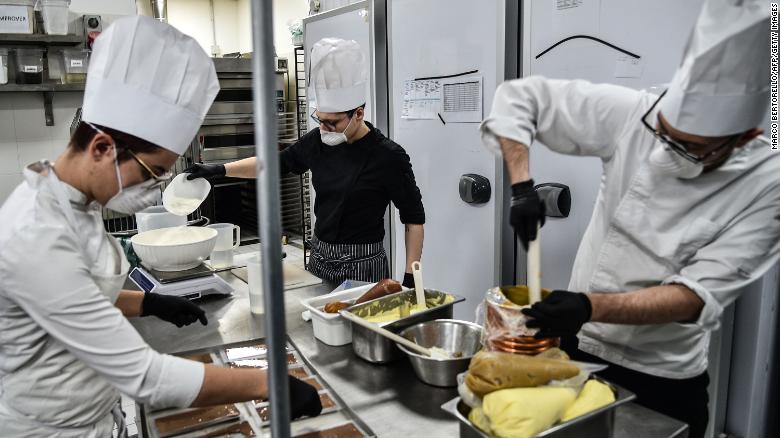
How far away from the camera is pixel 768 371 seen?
2080 mm

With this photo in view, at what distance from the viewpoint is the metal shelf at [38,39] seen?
3986 mm

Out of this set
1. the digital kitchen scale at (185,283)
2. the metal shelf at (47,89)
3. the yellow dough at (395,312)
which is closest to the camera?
the yellow dough at (395,312)

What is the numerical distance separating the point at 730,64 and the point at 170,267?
1.87 metres

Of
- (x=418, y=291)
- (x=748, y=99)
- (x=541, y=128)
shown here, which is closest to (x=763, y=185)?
(x=748, y=99)

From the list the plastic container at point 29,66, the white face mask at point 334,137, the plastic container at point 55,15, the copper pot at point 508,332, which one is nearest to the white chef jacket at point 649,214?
the copper pot at point 508,332

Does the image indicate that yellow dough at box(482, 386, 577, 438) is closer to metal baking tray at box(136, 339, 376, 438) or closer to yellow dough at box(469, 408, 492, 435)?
yellow dough at box(469, 408, 492, 435)

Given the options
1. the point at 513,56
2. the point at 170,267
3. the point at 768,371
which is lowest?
the point at 768,371

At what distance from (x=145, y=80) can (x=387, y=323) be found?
0.83m

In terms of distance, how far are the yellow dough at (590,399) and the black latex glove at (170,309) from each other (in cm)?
112

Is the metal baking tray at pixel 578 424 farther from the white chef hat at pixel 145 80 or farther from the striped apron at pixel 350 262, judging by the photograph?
the striped apron at pixel 350 262

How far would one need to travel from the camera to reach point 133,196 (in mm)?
1254

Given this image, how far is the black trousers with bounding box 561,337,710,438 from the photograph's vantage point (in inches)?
62.7

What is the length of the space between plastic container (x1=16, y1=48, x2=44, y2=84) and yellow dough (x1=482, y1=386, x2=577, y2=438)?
432 cm

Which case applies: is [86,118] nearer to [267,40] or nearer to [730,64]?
[267,40]
